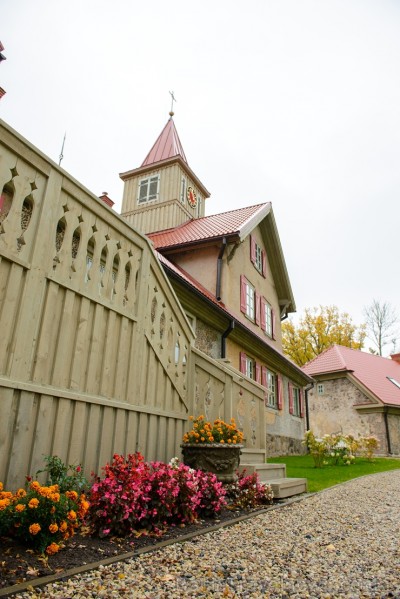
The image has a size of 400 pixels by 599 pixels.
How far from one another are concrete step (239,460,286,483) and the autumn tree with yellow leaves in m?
24.4

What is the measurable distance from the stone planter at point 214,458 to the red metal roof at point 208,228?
846 centimetres

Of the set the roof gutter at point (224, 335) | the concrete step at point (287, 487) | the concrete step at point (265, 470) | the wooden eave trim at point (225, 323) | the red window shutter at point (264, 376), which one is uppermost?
the wooden eave trim at point (225, 323)

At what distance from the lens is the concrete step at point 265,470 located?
17.4 ft

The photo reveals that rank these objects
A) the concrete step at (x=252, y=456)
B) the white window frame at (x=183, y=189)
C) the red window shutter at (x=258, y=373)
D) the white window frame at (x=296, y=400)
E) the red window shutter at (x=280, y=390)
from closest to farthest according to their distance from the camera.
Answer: the concrete step at (x=252, y=456) → the red window shutter at (x=258, y=373) → the red window shutter at (x=280, y=390) → the white window frame at (x=296, y=400) → the white window frame at (x=183, y=189)

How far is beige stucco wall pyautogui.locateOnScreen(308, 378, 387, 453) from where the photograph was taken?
797 inches

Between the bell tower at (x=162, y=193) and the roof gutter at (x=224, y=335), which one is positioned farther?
the bell tower at (x=162, y=193)

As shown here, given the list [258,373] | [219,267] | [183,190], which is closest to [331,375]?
[258,373]

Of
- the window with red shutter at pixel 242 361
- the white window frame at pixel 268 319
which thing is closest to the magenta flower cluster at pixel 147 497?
the window with red shutter at pixel 242 361

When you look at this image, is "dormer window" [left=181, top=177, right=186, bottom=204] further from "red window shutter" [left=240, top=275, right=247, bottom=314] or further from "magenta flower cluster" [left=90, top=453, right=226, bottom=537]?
"magenta flower cluster" [left=90, top=453, right=226, bottom=537]

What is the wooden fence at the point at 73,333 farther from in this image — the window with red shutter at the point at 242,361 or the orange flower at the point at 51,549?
the window with red shutter at the point at 242,361

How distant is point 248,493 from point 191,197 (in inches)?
615

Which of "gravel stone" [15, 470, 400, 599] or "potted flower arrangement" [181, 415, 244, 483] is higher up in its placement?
"potted flower arrangement" [181, 415, 244, 483]

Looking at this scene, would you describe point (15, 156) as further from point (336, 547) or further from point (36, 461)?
point (336, 547)

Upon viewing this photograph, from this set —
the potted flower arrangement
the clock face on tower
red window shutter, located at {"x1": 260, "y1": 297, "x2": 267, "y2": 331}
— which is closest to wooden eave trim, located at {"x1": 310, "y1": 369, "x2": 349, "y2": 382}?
red window shutter, located at {"x1": 260, "y1": 297, "x2": 267, "y2": 331}
